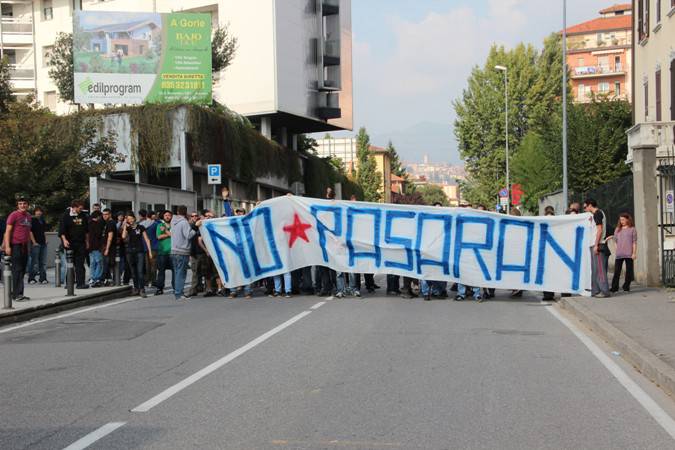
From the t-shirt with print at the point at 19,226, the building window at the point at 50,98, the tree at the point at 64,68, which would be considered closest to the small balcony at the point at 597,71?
the building window at the point at 50,98

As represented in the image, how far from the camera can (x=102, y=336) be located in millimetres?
11141

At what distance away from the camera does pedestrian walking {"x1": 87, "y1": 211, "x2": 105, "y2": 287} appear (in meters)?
18.0

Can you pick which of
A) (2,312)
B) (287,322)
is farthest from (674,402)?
(2,312)

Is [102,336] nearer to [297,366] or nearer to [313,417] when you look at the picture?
[297,366]

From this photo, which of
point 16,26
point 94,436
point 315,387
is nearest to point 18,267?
point 315,387

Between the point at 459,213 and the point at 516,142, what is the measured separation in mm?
55932

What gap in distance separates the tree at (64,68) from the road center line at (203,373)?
113 feet

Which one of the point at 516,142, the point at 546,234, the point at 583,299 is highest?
the point at 516,142

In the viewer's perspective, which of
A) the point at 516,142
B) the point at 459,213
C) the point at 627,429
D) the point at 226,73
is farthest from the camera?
the point at 516,142

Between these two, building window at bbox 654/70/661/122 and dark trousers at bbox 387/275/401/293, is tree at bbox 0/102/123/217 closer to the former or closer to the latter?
dark trousers at bbox 387/275/401/293

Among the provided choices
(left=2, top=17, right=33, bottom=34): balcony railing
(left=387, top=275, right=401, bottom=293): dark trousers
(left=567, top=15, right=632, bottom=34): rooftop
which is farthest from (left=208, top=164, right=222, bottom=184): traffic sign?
(left=567, top=15, right=632, bottom=34): rooftop

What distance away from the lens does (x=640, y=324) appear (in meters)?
11.3

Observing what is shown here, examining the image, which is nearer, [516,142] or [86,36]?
[86,36]

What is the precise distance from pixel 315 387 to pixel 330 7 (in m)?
51.9
